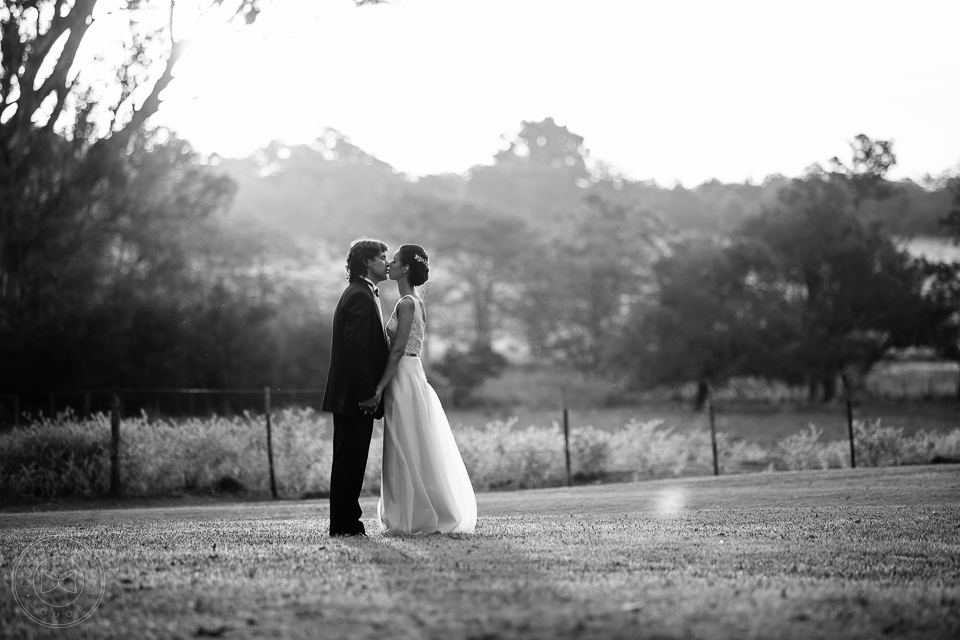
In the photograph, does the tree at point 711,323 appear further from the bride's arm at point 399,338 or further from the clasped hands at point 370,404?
the clasped hands at point 370,404

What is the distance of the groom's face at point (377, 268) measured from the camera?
25.7 feet

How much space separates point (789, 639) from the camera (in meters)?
4.16

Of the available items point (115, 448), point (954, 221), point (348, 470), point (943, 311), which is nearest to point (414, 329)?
point (348, 470)

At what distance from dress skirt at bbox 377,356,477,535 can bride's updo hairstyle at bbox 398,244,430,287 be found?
627 millimetres

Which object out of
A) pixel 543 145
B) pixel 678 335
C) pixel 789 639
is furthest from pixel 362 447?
pixel 543 145

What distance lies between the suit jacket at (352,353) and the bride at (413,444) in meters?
0.21

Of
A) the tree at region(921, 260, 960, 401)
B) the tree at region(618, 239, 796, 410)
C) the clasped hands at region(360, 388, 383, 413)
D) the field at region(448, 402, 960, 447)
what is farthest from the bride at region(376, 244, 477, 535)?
the tree at region(921, 260, 960, 401)

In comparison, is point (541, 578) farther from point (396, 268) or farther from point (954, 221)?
point (954, 221)

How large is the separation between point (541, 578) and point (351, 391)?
110 inches

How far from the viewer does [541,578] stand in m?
5.38

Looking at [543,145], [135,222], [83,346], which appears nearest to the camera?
[83,346]

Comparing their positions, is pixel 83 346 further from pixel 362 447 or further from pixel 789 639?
pixel 789 639

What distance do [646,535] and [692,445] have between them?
658 inches

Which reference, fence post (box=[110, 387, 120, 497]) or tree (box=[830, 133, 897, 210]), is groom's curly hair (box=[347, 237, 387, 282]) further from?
tree (box=[830, 133, 897, 210])
